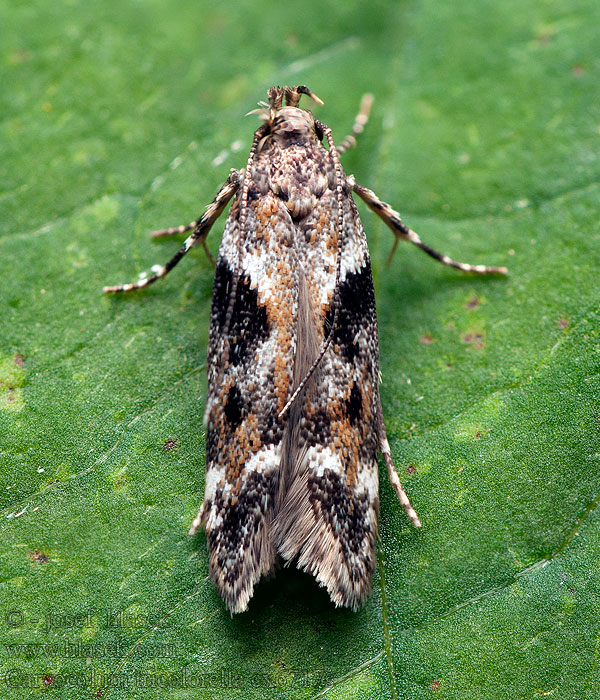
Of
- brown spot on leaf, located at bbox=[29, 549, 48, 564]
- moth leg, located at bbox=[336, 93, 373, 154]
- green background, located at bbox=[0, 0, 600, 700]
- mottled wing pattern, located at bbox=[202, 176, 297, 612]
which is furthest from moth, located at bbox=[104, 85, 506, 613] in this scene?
brown spot on leaf, located at bbox=[29, 549, 48, 564]

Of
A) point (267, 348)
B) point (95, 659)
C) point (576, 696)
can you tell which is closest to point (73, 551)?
point (95, 659)

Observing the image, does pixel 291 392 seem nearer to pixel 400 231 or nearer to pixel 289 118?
pixel 400 231

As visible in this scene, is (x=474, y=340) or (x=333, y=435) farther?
(x=474, y=340)

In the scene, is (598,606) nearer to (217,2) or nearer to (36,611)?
(36,611)

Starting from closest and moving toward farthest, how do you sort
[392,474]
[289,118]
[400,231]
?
[392,474] < [289,118] < [400,231]

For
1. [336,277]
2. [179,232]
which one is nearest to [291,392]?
[336,277]

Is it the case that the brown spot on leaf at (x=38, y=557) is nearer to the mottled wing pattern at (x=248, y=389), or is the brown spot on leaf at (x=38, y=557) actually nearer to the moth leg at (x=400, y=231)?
the mottled wing pattern at (x=248, y=389)

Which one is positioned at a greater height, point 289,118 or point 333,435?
point 289,118

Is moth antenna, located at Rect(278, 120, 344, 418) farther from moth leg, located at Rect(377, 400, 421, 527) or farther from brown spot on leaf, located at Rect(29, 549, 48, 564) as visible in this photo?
brown spot on leaf, located at Rect(29, 549, 48, 564)
